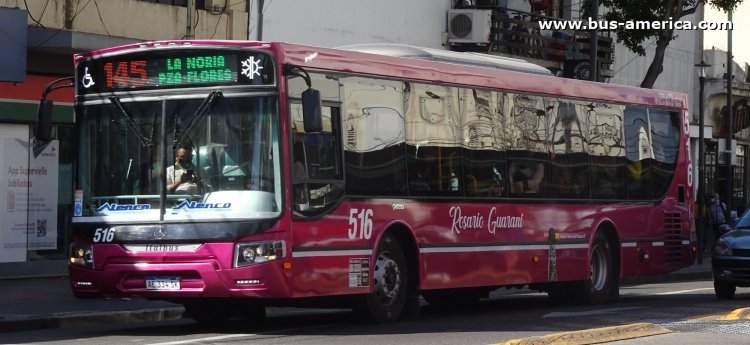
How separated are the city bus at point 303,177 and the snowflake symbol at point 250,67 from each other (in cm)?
1

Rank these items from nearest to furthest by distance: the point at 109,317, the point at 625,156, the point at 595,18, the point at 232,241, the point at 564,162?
1. the point at 232,241
2. the point at 109,317
3. the point at 564,162
4. the point at 625,156
5. the point at 595,18

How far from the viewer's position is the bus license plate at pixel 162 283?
48.4 ft

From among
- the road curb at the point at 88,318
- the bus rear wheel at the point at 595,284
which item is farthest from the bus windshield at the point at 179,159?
the bus rear wheel at the point at 595,284

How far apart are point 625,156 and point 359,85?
6.87 m

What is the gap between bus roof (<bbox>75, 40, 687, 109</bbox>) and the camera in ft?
49.4

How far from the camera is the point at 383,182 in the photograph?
16219 millimetres

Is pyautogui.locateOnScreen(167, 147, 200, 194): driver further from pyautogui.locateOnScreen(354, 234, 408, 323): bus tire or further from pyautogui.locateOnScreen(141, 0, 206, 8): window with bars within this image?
pyautogui.locateOnScreen(141, 0, 206, 8): window with bars

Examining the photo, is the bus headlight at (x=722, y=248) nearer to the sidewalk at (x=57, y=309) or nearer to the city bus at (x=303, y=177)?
the city bus at (x=303, y=177)

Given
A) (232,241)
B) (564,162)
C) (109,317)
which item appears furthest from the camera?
(564,162)

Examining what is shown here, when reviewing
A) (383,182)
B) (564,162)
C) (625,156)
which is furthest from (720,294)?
(383,182)

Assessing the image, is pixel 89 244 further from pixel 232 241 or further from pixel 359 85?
pixel 359 85

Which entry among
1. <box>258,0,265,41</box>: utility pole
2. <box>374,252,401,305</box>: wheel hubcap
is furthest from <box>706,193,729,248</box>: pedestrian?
<box>374,252,401,305</box>: wheel hubcap

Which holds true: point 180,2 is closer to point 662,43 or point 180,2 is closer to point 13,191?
point 13,191

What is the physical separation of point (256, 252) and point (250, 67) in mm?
1821
